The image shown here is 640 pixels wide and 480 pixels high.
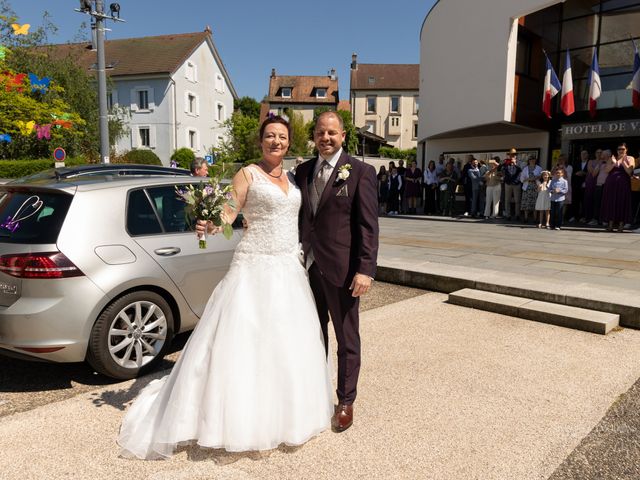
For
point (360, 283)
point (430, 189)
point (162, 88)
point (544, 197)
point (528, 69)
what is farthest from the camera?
point (162, 88)

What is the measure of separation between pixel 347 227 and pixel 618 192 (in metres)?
11.9

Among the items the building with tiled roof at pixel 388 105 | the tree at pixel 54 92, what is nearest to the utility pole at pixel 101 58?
the tree at pixel 54 92

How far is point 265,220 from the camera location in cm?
317

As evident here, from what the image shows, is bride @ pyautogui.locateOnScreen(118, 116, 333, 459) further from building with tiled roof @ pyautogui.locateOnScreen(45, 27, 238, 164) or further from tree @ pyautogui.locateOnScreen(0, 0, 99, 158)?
building with tiled roof @ pyautogui.locateOnScreen(45, 27, 238, 164)

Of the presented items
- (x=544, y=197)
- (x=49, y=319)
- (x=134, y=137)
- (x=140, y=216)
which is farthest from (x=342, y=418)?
(x=134, y=137)

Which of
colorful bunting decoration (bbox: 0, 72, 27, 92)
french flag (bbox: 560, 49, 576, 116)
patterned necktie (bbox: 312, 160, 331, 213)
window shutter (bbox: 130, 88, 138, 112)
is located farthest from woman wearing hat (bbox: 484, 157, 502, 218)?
window shutter (bbox: 130, 88, 138, 112)

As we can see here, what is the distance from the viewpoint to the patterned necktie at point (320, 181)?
3275 mm

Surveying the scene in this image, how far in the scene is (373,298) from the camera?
6805 millimetres

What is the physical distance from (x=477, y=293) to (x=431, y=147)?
1586 cm

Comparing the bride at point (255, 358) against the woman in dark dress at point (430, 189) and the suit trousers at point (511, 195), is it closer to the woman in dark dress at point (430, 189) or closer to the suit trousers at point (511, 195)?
the suit trousers at point (511, 195)

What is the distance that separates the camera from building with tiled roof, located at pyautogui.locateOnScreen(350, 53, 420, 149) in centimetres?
6438

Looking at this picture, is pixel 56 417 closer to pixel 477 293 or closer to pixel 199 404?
pixel 199 404

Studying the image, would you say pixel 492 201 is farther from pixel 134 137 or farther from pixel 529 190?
pixel 134 137

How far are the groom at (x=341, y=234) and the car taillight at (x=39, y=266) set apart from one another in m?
1.73
